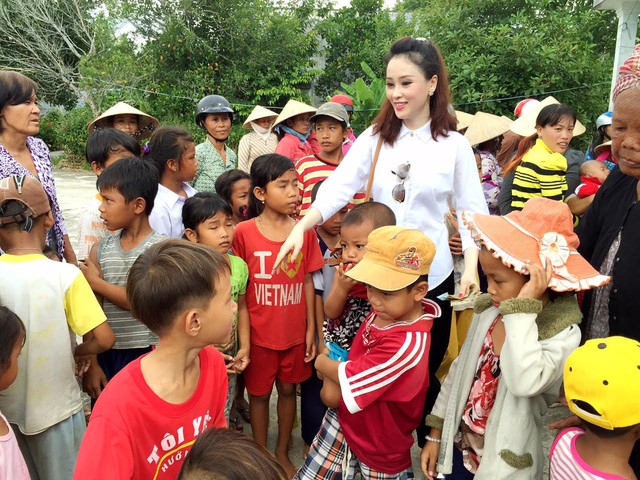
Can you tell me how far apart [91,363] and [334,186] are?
53.8 inches

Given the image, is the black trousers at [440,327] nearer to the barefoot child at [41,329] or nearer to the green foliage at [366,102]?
the barefoot child at [41,329]

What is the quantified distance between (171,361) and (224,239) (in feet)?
3.87

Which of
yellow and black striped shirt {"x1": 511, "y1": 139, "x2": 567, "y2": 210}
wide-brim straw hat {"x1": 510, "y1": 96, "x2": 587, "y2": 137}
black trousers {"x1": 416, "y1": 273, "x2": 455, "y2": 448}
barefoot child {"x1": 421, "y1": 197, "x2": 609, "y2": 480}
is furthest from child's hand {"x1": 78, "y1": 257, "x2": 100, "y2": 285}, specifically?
wide-brim straw hat {"x1": 510, "y1": 96, "x2": 587, "y2": 137}

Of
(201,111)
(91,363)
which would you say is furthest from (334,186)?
(201,111)

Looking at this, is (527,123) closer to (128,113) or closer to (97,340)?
(128,113)

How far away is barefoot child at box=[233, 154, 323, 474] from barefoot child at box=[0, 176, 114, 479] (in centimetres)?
80

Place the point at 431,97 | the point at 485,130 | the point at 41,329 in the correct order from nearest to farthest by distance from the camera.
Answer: the point at 41,329 < the point at 431,97 < the point at 485,130

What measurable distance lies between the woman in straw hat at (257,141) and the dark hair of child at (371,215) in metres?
3.38

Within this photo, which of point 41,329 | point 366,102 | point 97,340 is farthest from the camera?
point 366,102

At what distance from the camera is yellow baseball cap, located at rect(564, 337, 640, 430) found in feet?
4.52

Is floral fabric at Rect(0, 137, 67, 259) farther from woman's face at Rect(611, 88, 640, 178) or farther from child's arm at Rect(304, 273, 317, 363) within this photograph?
woman's face at Rect(611, 88, 640, 178)

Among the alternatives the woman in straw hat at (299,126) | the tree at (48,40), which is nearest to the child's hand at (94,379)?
the woman in straw hat at (299,126)

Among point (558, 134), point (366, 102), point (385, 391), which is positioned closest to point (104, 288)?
point (385, 391)

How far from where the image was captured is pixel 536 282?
1.61 m
